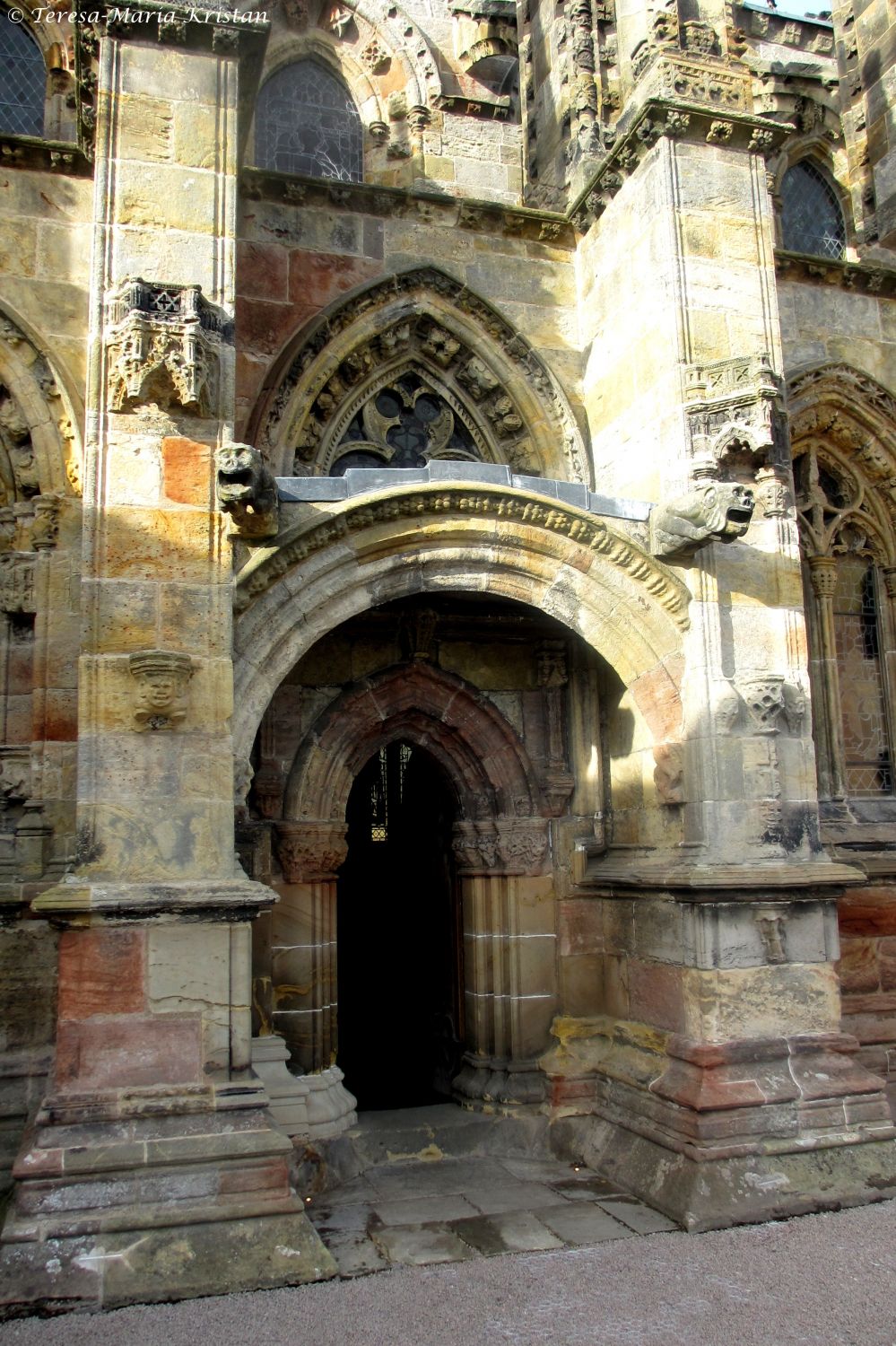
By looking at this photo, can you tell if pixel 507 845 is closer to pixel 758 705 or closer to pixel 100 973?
pixel 758 705

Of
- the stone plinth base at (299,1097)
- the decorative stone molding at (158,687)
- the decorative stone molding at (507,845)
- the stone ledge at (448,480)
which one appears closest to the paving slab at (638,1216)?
the stone plinth base at (299,1097)

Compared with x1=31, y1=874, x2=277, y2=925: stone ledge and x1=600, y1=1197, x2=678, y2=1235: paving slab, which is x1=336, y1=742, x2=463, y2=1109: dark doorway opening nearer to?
x1=600, y1=1197, x2=678, y2=1235: paving slab

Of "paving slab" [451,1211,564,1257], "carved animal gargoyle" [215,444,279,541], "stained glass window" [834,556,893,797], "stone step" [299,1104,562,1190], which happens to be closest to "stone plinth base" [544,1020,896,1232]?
"stone step" [299,1104,562,1190]

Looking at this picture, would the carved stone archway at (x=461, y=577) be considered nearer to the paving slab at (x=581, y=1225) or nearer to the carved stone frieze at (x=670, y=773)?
the carved stone frieze at (x=670, y=773)

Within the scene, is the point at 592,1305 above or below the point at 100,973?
below

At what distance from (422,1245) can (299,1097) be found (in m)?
1.15

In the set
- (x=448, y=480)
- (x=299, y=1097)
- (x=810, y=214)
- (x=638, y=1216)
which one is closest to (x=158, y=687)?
(x=448, y=480)

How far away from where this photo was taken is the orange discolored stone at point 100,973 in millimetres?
5844

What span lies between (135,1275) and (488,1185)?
254 cm

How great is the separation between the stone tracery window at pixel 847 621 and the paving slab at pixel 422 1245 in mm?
5022

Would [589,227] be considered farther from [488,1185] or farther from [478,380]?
[488,1185]

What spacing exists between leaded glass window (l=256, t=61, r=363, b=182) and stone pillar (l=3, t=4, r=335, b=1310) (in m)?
2.71

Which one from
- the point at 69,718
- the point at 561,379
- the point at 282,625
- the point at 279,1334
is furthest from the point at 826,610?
the point at 279,1334

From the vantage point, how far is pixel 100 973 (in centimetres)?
586
